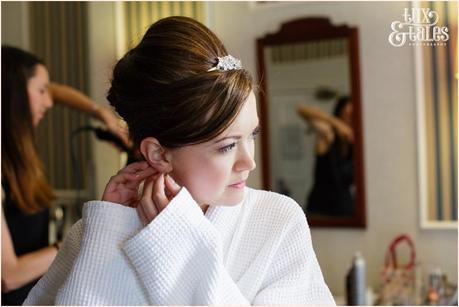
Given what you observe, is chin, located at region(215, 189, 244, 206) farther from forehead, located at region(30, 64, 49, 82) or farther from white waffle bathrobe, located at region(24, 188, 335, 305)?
forehead, located at region(30, 64, 49, 82)

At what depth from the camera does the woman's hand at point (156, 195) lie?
0.59 metres

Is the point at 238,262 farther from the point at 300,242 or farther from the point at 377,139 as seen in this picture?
the point at 377,139

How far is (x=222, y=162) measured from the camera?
23.1 inches

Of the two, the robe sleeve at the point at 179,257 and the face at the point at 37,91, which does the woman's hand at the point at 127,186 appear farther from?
the face at the point at 37,91

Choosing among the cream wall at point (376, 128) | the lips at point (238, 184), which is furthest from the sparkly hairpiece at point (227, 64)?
the cream wall at point (376, 128)

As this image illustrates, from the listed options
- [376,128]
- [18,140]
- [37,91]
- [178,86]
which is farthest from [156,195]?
[376,128]

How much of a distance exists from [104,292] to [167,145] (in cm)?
16

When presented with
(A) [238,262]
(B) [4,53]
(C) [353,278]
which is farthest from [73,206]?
(A) [238,262]

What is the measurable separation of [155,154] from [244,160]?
0.09 meters

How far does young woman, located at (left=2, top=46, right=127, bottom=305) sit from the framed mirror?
668 millimetres

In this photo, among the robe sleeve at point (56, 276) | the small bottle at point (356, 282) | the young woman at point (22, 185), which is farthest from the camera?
the small bottle at point (356, 282)

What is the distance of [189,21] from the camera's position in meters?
0.61

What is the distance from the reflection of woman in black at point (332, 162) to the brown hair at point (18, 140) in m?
0.82

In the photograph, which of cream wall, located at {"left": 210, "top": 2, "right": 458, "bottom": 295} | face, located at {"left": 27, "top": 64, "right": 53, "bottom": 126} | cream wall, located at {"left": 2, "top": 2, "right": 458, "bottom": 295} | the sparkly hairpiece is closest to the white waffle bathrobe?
the sparkly hairpiece
